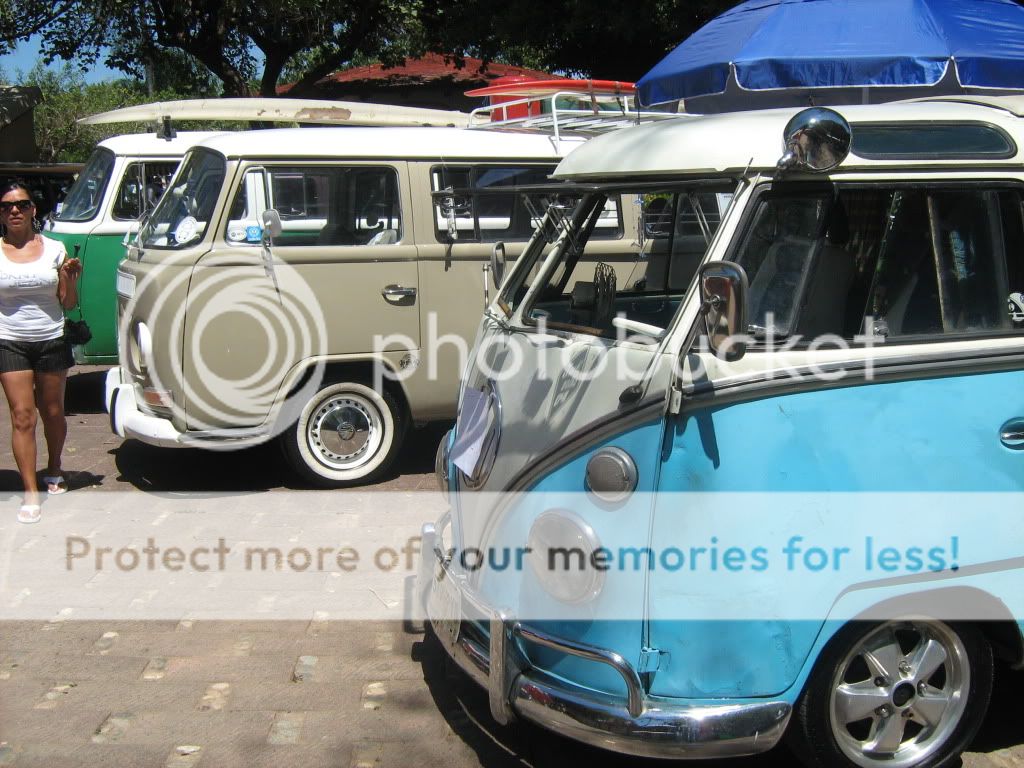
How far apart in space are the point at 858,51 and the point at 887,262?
10.7 ft

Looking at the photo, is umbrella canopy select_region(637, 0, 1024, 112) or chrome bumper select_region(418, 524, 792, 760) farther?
umbrella canopy select_region(637, 0, 1024, 112)

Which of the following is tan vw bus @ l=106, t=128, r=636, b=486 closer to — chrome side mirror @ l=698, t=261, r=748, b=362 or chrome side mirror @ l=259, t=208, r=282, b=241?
chrome side mirror @ l=259, t=208, r=282, b=241

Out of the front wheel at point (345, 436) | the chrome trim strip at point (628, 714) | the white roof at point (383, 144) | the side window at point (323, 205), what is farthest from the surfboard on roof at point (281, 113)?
the chrome trim strip at point (628, 714)

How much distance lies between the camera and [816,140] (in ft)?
11.0

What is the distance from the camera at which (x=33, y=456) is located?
6.43m

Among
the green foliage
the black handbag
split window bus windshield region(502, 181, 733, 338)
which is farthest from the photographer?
the green foliage

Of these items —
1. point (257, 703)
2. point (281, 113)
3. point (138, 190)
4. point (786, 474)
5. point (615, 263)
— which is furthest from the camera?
point (138, 190)

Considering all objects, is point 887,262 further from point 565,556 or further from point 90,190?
point 90,190

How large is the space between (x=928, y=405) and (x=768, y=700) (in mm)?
1083

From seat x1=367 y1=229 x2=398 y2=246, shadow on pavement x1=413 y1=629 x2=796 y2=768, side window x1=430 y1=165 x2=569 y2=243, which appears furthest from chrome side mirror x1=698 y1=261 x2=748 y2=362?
seat x1=367 y1=229 x2=398 y2=246

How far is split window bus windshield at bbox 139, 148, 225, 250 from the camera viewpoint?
6836 millimetres

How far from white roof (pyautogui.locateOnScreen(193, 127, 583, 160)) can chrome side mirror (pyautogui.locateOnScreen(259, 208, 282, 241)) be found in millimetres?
520

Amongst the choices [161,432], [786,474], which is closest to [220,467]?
[161,432]

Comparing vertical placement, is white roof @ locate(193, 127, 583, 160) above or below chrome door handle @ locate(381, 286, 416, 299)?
above
